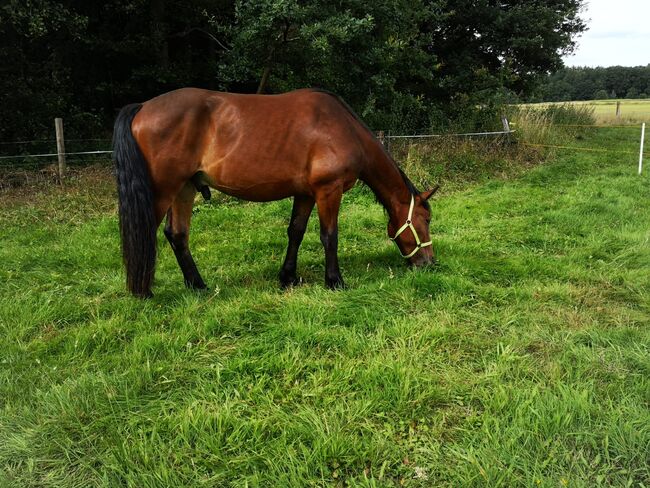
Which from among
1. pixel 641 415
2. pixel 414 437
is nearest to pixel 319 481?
pixel 414 437

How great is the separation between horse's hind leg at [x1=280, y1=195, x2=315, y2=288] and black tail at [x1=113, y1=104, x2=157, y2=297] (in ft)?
4.07

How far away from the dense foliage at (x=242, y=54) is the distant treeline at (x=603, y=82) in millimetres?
38499

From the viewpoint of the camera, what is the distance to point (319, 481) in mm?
2020

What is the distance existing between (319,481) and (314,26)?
352 inches

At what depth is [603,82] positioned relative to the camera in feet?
174

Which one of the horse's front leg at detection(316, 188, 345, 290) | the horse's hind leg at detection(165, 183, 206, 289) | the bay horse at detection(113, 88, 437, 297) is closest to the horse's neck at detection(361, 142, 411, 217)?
the bay horse at detection(113, 88, 437, 297)

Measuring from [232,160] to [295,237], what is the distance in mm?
992

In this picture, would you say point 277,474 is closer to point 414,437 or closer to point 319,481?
point 319,481

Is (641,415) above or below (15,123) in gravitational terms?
below

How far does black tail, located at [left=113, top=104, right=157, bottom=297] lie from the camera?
3629 millimetres

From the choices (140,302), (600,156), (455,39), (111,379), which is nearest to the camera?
(111,379)

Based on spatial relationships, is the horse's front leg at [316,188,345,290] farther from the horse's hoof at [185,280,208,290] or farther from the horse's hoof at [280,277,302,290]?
the horse's hoof at [185,280,208,290]

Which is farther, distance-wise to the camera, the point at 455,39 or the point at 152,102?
the point at 455,39

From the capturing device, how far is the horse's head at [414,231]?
4.57 metres
